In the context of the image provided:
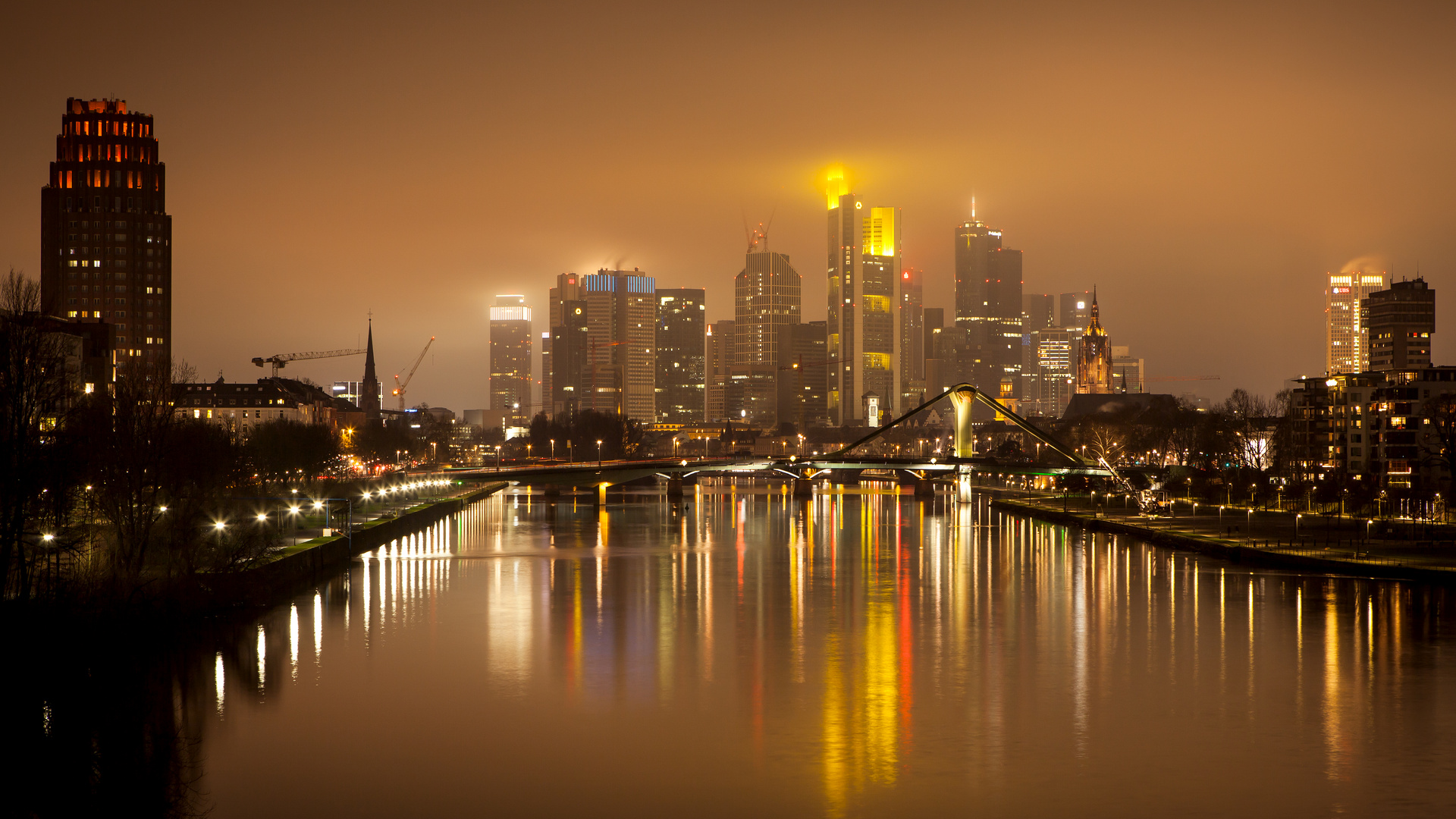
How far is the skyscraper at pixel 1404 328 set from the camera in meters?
167

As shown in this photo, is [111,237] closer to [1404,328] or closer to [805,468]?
[805,468]

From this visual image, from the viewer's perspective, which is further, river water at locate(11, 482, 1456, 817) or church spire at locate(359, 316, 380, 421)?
church spire at locate(359, 316, 380, 421)

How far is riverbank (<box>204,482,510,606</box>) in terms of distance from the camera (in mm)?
34281

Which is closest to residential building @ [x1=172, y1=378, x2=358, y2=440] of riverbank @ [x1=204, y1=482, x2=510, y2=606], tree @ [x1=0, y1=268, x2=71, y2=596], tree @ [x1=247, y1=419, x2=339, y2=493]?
tree @ [x1=247, y1=419, x2=339, y2=493]

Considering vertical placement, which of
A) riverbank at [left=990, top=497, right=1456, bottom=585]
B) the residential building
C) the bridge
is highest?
the residential building

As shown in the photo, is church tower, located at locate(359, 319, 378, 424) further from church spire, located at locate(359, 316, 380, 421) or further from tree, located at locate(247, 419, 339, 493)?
tree, located at locate(247, 419, 339, 493)

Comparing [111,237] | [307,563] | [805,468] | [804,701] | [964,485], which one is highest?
[111,237]

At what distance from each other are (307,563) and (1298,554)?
32.9 metres

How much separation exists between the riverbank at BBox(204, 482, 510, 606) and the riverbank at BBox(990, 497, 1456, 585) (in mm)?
31751

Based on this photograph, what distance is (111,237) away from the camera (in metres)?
114

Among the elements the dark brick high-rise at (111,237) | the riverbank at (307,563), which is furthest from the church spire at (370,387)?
the riverbank at (307,563)

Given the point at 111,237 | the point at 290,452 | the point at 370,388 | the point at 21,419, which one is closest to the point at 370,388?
the point at 370,388

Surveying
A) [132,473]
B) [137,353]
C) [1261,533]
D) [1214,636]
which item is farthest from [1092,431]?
[132,473]

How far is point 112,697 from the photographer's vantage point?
23750mm
